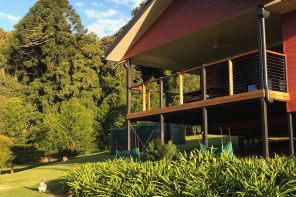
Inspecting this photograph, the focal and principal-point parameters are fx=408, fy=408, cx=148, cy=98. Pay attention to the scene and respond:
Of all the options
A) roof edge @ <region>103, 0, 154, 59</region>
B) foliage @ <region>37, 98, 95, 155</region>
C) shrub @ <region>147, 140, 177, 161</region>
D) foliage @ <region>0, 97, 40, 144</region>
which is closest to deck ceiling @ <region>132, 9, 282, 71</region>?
roof edge @ <region>103, 0, 154, 59</region>

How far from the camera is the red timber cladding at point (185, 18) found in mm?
13242

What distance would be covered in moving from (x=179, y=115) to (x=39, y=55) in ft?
135

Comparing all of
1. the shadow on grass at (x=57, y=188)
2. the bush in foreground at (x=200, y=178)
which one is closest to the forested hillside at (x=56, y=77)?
the shadow on grass at (x=57, y=188)

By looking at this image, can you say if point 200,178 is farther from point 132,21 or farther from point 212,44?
point 132,21

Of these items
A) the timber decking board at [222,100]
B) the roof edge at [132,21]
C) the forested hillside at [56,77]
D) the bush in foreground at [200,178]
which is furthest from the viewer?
the forested hillside at [56,77]

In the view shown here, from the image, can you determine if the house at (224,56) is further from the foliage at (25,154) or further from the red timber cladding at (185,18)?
the foliage at (25,154)

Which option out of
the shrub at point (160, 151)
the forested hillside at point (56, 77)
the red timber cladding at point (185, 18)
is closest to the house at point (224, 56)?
the red timber cladding at point (185, 18)

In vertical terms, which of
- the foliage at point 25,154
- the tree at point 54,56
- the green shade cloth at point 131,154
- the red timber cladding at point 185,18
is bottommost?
the foliage at point 25,154

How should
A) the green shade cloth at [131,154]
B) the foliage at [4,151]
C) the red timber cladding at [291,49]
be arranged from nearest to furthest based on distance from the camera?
the red timber cladding at [291,49] < the green shade cloth at [131,154] < the foliage at [4,151]

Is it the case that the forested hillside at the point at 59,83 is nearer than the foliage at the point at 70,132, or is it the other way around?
the foliage at the point at 70,132

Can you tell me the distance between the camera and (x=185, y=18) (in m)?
15.3

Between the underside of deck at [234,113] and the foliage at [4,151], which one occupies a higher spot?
the underside of deck at [234,113]

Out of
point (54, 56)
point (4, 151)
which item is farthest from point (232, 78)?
point (54, 56)

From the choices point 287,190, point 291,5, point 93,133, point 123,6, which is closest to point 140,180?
point 287,190
